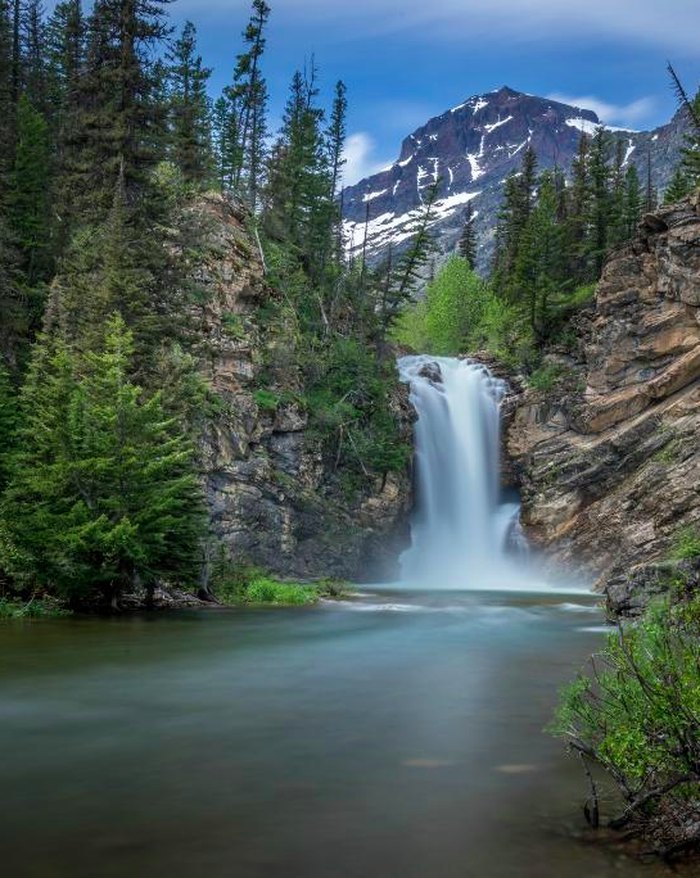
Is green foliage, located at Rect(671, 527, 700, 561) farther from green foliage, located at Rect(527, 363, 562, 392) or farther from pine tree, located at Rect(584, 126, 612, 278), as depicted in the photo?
pine tree, located at Rect(584, 126, 612, 278)

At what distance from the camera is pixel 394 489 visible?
3453 centimetres

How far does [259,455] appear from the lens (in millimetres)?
29422

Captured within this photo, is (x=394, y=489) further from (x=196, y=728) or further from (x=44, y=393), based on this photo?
(x=196, y=728)

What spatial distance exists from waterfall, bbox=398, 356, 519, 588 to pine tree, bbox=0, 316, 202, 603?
56.6 feet

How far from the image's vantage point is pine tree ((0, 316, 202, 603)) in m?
17.0

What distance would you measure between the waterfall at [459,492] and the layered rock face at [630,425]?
197 cm

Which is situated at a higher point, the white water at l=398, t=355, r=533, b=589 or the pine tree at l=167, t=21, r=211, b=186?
the pine tree at l=167, t=21, r=211, b=186

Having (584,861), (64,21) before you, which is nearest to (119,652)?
(584,861)

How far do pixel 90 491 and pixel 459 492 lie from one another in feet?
73.1

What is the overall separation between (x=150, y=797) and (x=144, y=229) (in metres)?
23.0

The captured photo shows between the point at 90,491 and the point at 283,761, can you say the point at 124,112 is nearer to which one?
the point at 90,491

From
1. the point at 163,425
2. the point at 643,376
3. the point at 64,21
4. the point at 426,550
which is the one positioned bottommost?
the point at 426,550

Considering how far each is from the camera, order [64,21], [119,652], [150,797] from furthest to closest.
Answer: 1. [64,21]
2. [119,652]
3. [150,797]

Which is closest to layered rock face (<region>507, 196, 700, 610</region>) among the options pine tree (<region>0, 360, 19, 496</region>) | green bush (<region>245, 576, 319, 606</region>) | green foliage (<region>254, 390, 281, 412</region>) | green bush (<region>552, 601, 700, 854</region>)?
green bush (<region>245, 576, 319, 606</region>)
